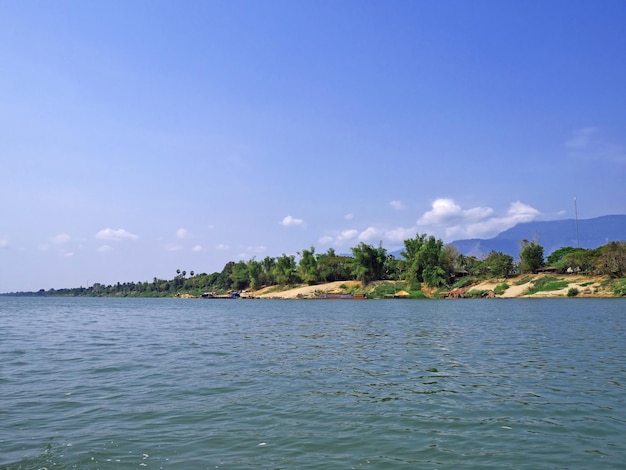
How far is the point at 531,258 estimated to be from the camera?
122 meters

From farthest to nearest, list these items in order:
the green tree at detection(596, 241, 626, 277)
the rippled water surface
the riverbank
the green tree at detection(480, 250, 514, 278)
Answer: the green tree at detection(480, 250, 514, 278)
the green tree at detection(596, 241, 626, 277)
the riverbank
the rippled water surface

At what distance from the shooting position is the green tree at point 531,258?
121500 millimetres

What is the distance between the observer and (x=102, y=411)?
43.4ft

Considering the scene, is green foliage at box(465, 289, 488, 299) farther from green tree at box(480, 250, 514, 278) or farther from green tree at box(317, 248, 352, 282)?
green tree at box(317, 248, 352, 282)

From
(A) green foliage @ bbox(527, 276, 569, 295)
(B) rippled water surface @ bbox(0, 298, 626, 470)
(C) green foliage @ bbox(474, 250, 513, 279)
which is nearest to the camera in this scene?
(B) rippled water surface @ bbox(0, 298, 626, 470)

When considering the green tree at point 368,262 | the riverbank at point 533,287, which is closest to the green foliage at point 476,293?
the riverbank at point 533,287

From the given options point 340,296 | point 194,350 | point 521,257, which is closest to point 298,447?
point 194,350

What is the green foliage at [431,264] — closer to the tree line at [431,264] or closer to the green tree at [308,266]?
the tree line at [431,264]

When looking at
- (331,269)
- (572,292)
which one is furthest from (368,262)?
(572,292)

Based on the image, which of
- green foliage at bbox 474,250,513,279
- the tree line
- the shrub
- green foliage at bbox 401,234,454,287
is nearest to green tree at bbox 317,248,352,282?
the tree line

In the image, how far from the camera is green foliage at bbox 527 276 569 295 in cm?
10500

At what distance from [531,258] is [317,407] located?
122 metres

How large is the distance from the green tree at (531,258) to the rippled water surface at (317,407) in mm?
103672

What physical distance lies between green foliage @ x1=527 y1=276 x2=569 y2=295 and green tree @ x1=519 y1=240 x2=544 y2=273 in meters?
8.56
